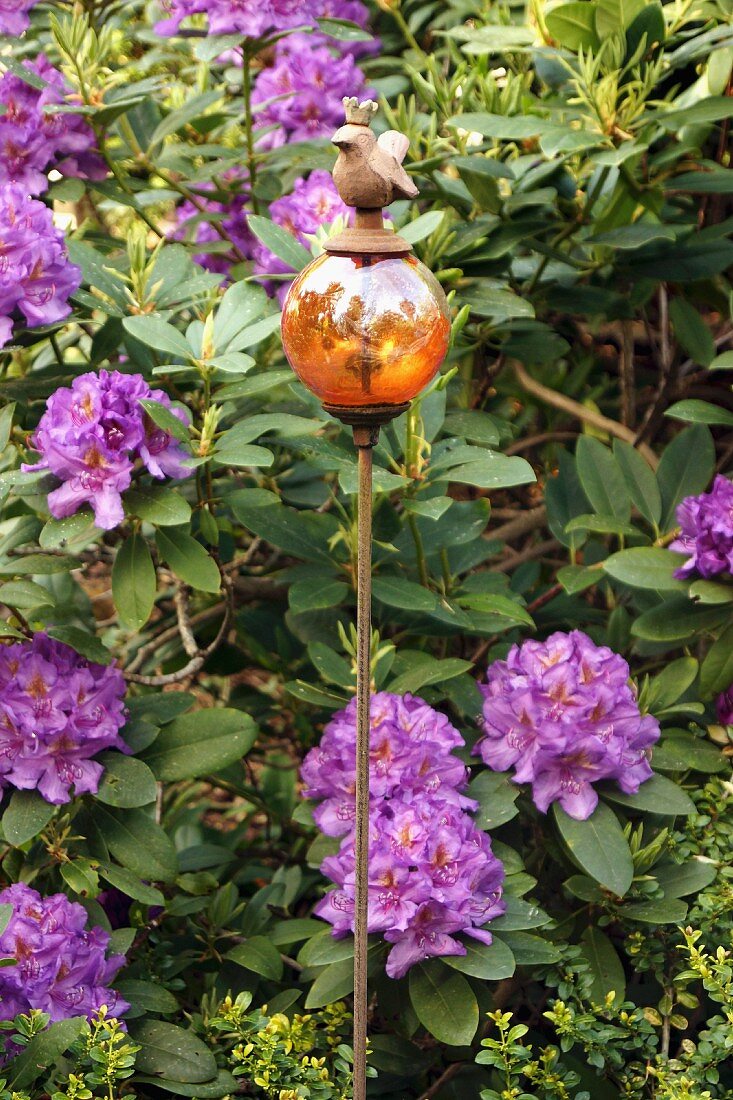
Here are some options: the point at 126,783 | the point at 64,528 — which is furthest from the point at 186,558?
the point at 126,783

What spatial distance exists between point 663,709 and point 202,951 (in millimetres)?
752

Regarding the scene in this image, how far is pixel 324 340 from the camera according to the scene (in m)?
1.10

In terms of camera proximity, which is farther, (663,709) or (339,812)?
(663,709)

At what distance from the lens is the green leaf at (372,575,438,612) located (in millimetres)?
1712

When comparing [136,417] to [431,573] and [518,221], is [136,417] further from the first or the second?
[518,221]

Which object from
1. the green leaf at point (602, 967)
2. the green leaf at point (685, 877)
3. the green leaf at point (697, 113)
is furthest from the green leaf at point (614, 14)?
the green leaf at point (602, 967)

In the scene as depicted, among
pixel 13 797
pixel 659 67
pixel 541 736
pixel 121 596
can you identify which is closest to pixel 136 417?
pixel 121 596

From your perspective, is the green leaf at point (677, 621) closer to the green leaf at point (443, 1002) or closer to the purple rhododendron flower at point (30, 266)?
the green leaf at point (443, 1002)

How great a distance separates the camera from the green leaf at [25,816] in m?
1.58

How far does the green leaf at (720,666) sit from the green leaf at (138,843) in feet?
2.53

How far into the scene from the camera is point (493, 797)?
1638 mm

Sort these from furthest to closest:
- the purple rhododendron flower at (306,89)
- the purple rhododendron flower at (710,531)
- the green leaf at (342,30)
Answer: the purple rhododendron flower at (306,89), the green leaf at (342,30), the purple rhododendron flower at (710,531)

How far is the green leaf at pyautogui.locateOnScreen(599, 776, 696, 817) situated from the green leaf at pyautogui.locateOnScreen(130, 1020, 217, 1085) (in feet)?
1.93

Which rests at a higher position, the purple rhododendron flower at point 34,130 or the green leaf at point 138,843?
the purple rhododendron flower at point 34,130
